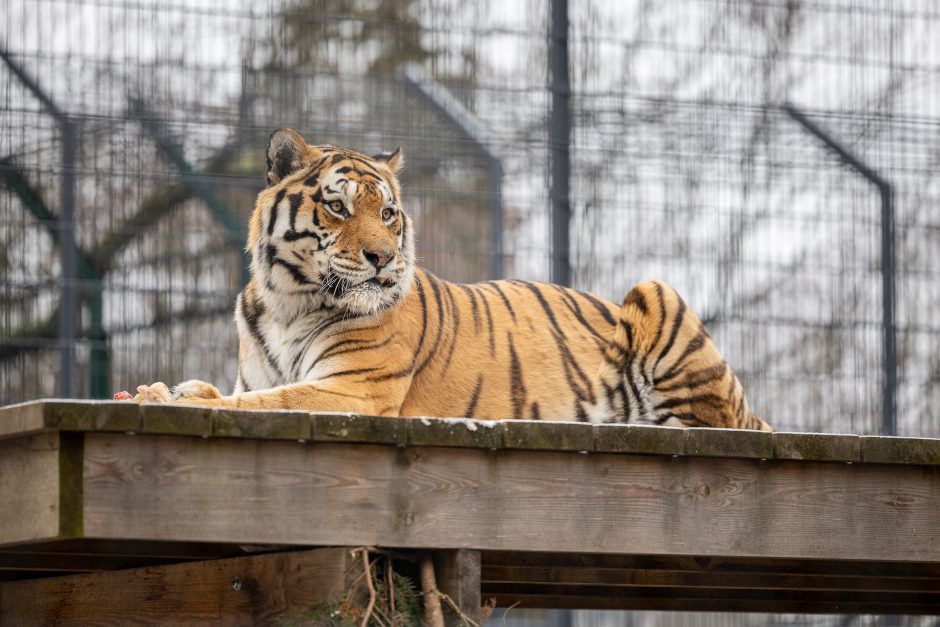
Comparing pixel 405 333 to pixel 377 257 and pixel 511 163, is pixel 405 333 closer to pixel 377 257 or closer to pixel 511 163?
pixel 377 257

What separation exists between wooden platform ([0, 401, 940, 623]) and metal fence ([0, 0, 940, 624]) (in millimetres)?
1988

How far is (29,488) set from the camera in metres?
2.55

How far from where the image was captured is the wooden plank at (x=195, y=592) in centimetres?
269

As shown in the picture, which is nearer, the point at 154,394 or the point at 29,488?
the point at 29,488

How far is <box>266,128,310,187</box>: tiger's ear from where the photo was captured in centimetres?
377

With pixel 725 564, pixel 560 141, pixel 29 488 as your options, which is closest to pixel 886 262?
pixel 560 141

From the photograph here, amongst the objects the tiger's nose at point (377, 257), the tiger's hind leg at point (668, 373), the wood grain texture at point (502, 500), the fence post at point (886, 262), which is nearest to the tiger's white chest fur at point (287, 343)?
the tiger's nose at point (377, 257)

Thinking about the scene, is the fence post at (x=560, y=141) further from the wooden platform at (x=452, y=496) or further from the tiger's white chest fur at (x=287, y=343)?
the wooden platform at (x=452, y=496)

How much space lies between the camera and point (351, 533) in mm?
2650

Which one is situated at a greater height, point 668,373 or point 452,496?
point 668,373

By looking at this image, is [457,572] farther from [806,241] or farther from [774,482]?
[806,241]

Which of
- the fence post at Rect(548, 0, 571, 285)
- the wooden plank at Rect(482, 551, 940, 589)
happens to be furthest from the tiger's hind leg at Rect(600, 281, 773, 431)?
the fence post at Rect(548, 0, 571, 285)

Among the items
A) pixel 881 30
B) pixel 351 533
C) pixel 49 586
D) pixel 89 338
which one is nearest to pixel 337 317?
pixel 49 586

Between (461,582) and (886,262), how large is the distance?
3.70m
